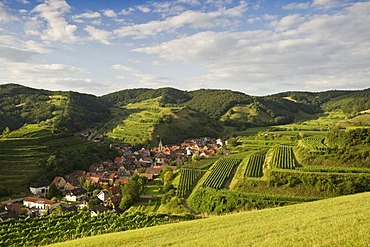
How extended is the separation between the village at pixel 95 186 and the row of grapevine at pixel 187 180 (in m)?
4.97

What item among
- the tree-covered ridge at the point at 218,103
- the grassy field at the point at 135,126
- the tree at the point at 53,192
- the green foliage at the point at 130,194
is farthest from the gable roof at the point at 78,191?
the tree-covered ridge at the point at 218,103

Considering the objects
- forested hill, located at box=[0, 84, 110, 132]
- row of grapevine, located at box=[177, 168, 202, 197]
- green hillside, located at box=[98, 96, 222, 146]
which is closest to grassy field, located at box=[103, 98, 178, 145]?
green hillside, located at box=[98, 96, 222, 146]

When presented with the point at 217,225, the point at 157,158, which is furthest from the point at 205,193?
the point at 157,158

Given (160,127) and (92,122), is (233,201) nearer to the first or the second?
A: (160,127)

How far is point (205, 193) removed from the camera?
4428 centimetres

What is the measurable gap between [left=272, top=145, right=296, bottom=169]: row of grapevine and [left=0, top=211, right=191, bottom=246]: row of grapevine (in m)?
23.1

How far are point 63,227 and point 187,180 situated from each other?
1069 inches

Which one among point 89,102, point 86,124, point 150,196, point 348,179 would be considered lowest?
point 150,196

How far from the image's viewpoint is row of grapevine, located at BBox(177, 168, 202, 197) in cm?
5031

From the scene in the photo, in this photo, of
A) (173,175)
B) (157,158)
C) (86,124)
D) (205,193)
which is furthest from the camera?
(86,124)

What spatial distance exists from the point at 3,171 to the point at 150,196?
31205mm

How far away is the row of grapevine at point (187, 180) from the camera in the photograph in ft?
165

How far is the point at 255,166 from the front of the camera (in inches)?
2083

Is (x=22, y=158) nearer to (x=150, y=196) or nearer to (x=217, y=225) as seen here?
(x=150, y=196)
